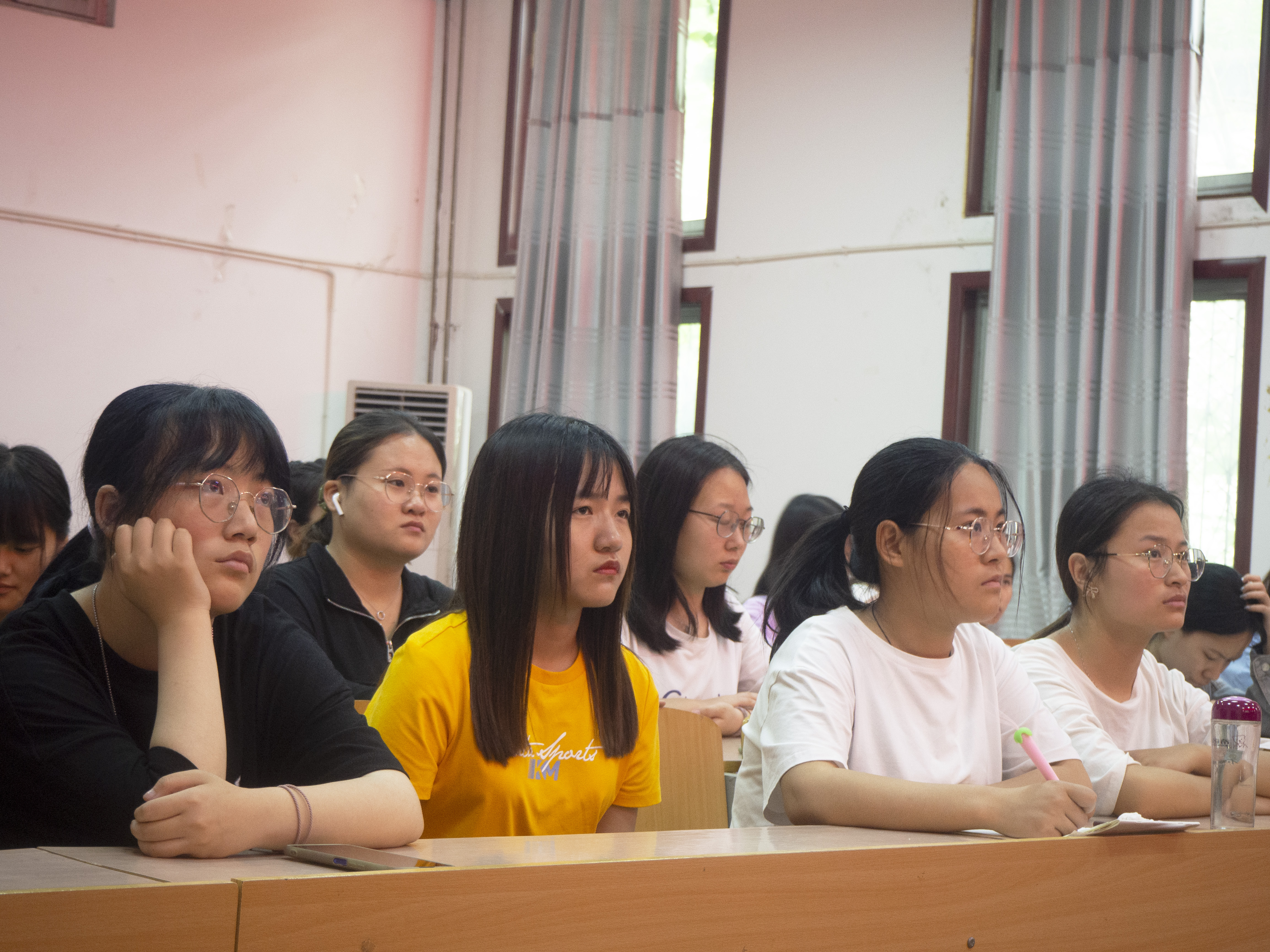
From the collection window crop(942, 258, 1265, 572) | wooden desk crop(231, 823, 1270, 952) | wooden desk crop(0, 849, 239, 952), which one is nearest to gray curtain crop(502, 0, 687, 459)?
window crop(942, 258, 1265, 572)

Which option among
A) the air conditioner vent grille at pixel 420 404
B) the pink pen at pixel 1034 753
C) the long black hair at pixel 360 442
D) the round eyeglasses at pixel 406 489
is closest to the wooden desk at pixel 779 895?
the pink pen at pixel 1034 753

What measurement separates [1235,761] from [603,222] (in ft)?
13.4

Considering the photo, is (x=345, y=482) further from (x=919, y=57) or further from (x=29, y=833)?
(x=919, y=57)

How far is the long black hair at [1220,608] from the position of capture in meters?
3.23

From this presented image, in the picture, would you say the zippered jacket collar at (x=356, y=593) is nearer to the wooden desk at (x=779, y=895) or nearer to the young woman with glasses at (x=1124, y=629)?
the young woman with glasses at (x=1124, y=629)

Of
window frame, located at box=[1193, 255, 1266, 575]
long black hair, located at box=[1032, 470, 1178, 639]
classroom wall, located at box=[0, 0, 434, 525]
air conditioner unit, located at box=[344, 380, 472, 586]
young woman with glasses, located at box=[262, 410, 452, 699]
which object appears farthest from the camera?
air conditioner unit, located at box=[344, 380, 472, 586]

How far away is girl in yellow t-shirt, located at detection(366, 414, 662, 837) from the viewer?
5.21ft

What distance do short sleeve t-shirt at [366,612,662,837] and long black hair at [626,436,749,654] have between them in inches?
48.2

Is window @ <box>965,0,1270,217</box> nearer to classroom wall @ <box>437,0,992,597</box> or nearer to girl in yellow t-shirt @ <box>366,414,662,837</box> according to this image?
classroom wall @ <box>437,0,992,597</box>

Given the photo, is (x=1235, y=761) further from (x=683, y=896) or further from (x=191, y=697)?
(x=191, y=697)

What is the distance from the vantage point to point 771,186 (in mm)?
5105

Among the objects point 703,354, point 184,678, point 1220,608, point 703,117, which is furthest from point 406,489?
point 703,117

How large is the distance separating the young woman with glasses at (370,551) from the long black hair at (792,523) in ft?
3.88

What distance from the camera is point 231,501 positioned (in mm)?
1369
